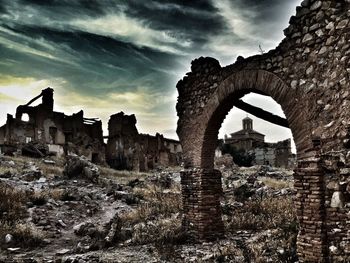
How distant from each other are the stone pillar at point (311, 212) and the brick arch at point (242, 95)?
15.0 inches

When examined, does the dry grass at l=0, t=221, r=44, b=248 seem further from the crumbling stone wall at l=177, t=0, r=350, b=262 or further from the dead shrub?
the crumbling stone wall at l=177, t=0, r=350, b=262

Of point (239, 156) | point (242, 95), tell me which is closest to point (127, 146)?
point (239, 156)

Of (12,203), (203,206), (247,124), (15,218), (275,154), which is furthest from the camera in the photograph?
(247,124)

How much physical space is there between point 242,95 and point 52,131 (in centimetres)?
2926

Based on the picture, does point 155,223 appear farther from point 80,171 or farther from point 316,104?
point 80,171

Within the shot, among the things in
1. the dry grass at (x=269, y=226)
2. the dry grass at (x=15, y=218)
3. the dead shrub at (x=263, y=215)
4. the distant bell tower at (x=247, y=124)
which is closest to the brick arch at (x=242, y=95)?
the dry grass at (x=269, y=226)

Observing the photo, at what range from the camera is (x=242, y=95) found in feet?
26.2

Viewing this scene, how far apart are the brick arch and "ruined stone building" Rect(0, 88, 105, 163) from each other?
26092 millimetres

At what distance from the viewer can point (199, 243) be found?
26.9ft

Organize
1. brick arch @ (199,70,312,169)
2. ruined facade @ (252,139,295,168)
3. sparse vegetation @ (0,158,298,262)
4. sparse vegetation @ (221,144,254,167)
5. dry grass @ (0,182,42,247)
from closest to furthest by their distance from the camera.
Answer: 1. brick arch @ (199,70,312,169)
2. sparse vegetation @ (0,158,298,262)
3. dry grass @ (0,182,42,247)
4. ruined facade @ (252,139,295,168)
5. sparse vegetation @ (221,144,254,167)

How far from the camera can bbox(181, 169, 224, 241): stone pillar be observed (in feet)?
27.5

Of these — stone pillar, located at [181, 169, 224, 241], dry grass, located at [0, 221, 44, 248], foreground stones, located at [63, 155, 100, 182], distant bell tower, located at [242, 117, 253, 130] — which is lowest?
dry grass, located at [0, 221, 44, 248]

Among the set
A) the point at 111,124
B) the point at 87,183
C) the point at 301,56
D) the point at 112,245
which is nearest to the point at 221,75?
the point at 301,56

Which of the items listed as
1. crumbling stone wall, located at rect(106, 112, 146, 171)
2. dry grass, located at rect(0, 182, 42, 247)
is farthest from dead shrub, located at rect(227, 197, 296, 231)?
crumbling stone wall, located at rect(106, 112, 146, 171)
